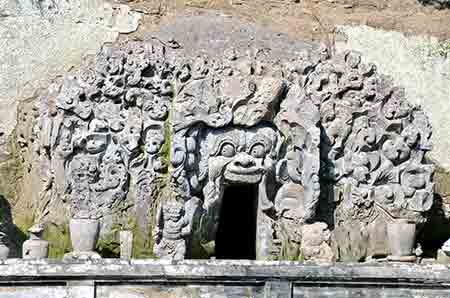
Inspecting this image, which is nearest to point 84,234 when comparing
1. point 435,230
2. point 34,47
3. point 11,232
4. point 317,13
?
point 11,232

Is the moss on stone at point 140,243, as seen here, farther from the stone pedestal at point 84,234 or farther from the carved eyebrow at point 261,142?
the carved eyebrow at point 261,142

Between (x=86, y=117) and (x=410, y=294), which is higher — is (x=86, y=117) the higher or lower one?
the higher one

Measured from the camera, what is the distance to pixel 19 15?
60.3ft

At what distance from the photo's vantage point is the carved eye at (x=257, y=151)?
16594 millimetres

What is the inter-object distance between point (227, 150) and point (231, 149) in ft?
0.16

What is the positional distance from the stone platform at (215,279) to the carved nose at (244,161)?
7.41 ft

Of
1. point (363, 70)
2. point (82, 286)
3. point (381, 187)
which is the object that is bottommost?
point (82, 286)

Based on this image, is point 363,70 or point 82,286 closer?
point 82,286

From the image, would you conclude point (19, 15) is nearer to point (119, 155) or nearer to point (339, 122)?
point (119, 155)

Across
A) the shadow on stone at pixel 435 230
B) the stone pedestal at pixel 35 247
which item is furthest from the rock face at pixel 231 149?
the shadow on stone at pixel 435 230

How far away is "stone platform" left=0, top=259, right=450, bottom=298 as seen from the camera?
14.0 meters

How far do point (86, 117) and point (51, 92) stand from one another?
1.01 metres

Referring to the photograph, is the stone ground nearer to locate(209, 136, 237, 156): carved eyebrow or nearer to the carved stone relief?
the carved stone relief

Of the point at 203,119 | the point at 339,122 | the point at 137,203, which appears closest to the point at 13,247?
the point at 137,203
